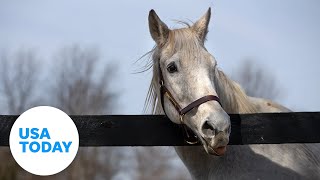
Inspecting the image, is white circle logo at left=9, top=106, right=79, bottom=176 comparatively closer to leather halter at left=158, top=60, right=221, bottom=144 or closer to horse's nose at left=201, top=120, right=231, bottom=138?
leather halter at left=158, top=60, right=221, bottom=144

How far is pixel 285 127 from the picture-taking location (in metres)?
3.64

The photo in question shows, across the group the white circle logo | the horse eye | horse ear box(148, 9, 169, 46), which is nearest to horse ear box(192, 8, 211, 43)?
horse ear box(148, 9, 169, 46)

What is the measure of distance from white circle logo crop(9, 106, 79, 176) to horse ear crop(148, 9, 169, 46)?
0.90m

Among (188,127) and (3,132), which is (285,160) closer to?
Answer: (188,127)

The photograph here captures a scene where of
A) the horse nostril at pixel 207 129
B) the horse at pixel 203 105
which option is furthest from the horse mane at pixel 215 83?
the horse nostril at pixel 207 129

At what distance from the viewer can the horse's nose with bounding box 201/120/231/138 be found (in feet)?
10.1

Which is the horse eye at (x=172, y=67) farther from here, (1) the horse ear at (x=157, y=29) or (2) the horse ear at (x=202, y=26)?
(2) the horse ear at (x=202, y=26)

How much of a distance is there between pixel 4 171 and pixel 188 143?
9993 mm

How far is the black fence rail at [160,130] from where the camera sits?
3602mm

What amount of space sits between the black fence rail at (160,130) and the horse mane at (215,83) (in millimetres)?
210

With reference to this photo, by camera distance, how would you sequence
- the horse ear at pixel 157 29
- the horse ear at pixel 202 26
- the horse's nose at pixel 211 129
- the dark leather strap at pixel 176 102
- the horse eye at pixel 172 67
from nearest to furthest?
1. the horse's nose at pixel 211 129
2. the dark leather strap at pixel 176 102
3. the horse eye at pixel 172 67
4. the horse ear at pixel 157 29
5. the horse ear at pixel 202 26

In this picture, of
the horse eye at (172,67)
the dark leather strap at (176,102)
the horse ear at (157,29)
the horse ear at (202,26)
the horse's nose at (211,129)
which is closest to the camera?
the horse's nose at (211,129)

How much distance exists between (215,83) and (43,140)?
1338 millimetres

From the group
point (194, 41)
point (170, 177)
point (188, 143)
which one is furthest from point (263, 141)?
point (170, 177)
